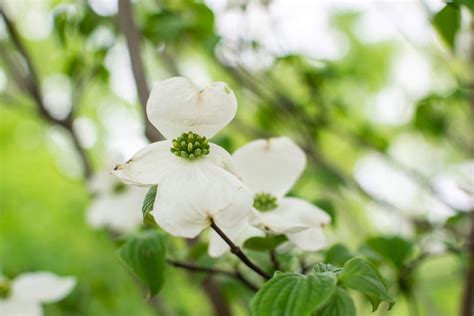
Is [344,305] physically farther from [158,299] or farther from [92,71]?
[92,71]

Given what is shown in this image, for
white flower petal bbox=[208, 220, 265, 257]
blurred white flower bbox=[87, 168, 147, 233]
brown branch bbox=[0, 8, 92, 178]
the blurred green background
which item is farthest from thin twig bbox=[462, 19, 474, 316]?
brown branch bbox=[0, 8, 92, 178]

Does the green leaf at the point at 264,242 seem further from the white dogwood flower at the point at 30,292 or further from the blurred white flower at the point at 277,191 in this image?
the white dogwood flower at the point at 30,292

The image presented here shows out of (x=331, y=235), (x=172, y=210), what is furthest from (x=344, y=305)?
(x=331, y=235)

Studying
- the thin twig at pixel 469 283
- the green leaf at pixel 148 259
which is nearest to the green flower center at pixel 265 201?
the green leaf at pixel 148 259

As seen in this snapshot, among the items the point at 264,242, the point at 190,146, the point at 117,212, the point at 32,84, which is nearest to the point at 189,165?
the point at 190,146

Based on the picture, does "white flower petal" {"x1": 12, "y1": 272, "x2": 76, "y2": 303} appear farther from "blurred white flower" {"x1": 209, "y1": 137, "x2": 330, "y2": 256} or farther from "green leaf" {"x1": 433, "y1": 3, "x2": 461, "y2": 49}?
"green leaf" {"x1": 433, "y1": 3, "x2": 461, "y2": 49}

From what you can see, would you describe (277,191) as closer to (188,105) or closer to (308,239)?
(308,239)
